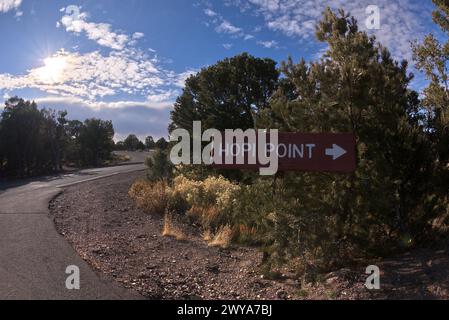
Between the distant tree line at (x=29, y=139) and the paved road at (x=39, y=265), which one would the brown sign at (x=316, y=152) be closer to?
the paved road at (x=39, y=265)

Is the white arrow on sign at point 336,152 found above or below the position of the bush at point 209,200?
above

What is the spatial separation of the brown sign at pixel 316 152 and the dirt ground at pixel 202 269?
4.67ft

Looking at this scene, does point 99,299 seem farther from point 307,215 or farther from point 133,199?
point 133,199

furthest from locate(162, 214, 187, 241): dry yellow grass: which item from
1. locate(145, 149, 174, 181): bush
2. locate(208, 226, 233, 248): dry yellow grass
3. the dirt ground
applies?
locate(145, 149, 174, 181): bush

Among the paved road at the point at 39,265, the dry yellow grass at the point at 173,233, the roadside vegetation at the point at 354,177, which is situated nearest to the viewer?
the paved road at the point at 39,265

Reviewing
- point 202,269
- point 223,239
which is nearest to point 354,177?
point 202,269

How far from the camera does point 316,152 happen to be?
5281 mm

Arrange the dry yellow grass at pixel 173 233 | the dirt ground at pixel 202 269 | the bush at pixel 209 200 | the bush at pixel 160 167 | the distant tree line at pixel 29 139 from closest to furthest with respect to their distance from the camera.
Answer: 1. the dirt ground at pixel 202 269
2. the dry yellow grass at pixel 173 233
3. the bush at pixel 209 200
4. the bush at pixel 160 167
5. the distant tree line at pixel 29 139

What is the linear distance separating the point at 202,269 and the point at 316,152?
9.09ft

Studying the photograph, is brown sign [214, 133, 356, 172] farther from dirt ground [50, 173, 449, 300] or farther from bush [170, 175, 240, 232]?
bush [170, 175, 240, 232]

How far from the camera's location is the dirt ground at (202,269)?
4.84 meters

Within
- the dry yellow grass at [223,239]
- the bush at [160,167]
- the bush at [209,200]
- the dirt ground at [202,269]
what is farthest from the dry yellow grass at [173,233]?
the bush at [160,167]
